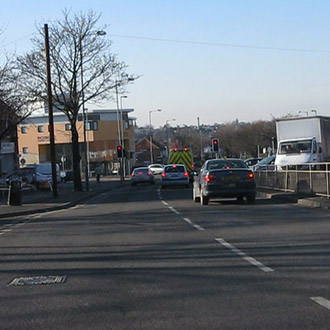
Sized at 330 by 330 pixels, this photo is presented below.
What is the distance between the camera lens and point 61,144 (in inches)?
3880

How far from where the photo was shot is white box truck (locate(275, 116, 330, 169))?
3800cm

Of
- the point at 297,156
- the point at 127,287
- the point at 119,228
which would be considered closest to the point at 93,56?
the point at 297,156

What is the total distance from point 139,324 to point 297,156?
107ft

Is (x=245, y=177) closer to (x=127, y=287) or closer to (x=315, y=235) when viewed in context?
(x=315, y=235)

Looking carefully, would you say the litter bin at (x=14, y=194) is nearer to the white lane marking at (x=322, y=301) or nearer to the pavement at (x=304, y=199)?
the pavement at (x=304, y=199)

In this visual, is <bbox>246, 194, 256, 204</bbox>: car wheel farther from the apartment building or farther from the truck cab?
the apartment building

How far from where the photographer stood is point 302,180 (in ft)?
88.7

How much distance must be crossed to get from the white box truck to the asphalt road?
2015 centimetres

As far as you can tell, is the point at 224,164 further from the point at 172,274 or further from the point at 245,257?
the point at 172,274

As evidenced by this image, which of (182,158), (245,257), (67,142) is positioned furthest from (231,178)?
(67,142)

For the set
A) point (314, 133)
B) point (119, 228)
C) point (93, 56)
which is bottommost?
point (119, 228)

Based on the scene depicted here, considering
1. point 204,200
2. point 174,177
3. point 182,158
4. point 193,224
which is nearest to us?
point 193,224

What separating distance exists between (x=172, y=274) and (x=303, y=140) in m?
29.8

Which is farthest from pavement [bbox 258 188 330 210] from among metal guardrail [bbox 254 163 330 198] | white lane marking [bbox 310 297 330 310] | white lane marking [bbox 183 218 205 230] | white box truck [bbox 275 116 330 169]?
white lane marking [bbox 310 297 330 310]
